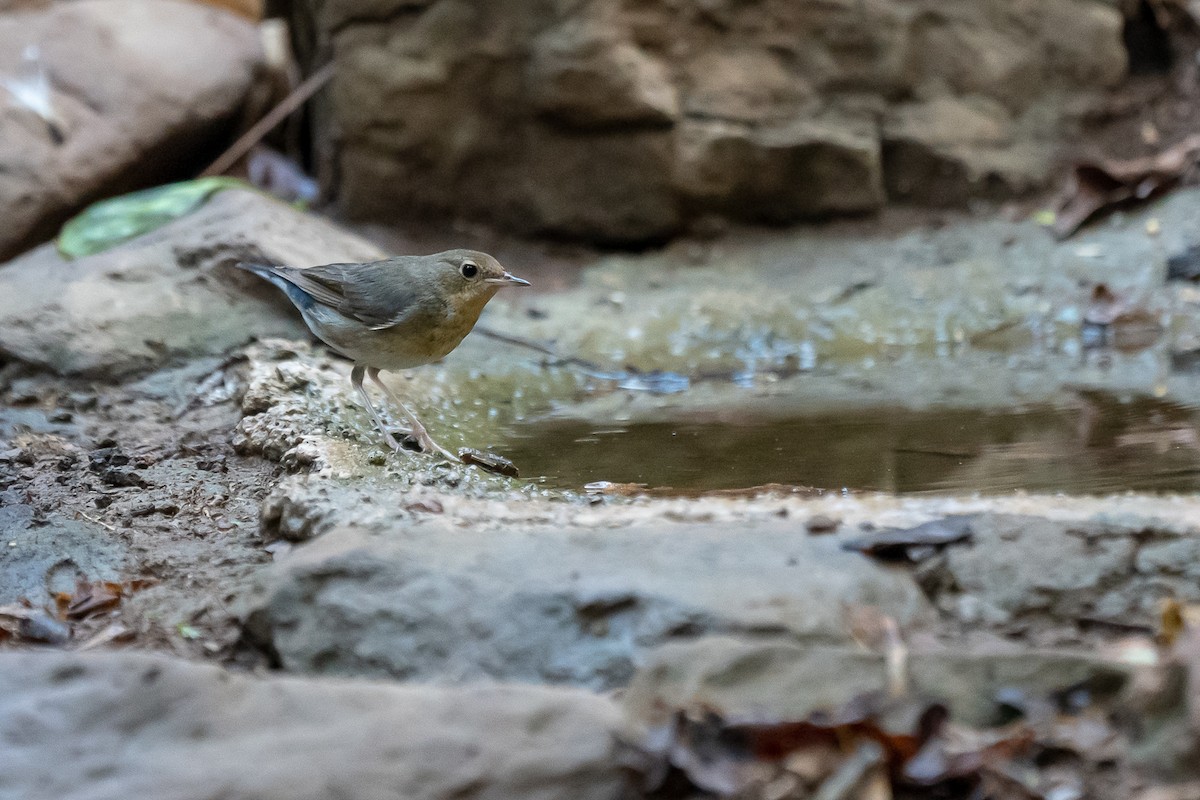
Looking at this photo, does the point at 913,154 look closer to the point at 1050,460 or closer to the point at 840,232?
the point at 840,232

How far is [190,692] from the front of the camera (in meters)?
2.34

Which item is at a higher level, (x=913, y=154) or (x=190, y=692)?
(x=190, y=692)

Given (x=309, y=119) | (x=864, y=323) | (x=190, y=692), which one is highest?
(x=190, y=692)

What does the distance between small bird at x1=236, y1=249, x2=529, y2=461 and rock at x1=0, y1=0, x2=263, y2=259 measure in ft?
9.07

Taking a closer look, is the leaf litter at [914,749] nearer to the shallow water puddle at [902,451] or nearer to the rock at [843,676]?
the rock at [843,676]

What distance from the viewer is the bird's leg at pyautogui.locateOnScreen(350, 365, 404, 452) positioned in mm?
4332

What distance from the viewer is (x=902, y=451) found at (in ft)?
14.1

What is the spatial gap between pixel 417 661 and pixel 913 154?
6.22 metres

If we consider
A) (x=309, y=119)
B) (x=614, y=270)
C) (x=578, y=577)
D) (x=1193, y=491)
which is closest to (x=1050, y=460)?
(x=1193, y=491)

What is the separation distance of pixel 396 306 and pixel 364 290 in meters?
0.18

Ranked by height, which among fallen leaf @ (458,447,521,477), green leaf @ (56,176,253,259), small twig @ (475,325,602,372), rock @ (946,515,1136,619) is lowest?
small twig @ (475,325,602,372)

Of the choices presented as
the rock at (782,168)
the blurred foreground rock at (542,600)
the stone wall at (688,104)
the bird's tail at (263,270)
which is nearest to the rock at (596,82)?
the stone wall at (688,104)

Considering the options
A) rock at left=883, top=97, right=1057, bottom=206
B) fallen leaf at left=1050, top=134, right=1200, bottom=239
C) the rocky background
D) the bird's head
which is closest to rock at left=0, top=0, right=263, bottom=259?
the rocky background

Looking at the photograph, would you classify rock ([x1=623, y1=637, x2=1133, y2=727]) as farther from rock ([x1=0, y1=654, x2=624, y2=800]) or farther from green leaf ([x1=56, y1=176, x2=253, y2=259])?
green leaf ([x1=56, y1=176, x2=253, y2=259])
